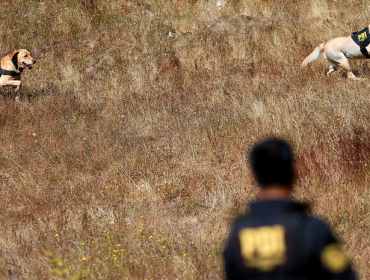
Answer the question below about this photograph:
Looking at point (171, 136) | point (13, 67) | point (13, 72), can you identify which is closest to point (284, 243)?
point (171, 136)

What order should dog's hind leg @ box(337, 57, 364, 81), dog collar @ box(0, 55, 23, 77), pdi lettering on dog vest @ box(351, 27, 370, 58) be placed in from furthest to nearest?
dog collar @ box(0, 55, 23, 77)
dog's hind leg @ box(337, 57, 364, 81)
pdi lettering on dog vest @ box(351, 27, 370, 58)

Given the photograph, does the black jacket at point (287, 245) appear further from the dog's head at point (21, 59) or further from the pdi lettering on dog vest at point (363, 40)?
the dog's head at point (21, 59)

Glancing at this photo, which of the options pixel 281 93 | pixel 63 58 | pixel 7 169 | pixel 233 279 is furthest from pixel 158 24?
pixel 233 279

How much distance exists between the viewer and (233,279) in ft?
6.60

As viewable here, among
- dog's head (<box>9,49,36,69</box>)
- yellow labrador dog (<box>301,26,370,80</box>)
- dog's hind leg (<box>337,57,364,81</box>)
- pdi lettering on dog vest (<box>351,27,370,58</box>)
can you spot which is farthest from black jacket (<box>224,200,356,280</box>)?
dog's head (<box>9,49,36,69</box>)

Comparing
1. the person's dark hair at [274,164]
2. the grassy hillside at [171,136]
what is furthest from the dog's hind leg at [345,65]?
the person's dark hair at [274,164]

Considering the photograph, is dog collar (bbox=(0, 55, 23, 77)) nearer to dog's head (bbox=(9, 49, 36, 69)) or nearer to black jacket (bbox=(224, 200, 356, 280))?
dog's head (bbox=(9, 49, 36, 69))

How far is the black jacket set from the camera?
1.90 metres

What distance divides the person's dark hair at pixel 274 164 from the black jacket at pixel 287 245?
0.09 m

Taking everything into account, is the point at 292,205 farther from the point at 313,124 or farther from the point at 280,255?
the point at 313,124

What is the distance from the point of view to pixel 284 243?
6.34 feet

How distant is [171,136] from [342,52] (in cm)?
405

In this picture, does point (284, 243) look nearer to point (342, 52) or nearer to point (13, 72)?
point (342, 52)

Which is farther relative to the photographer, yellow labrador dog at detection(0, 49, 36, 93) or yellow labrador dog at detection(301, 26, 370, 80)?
yellow labrador dog at detection(0, 49, 36, 93)
